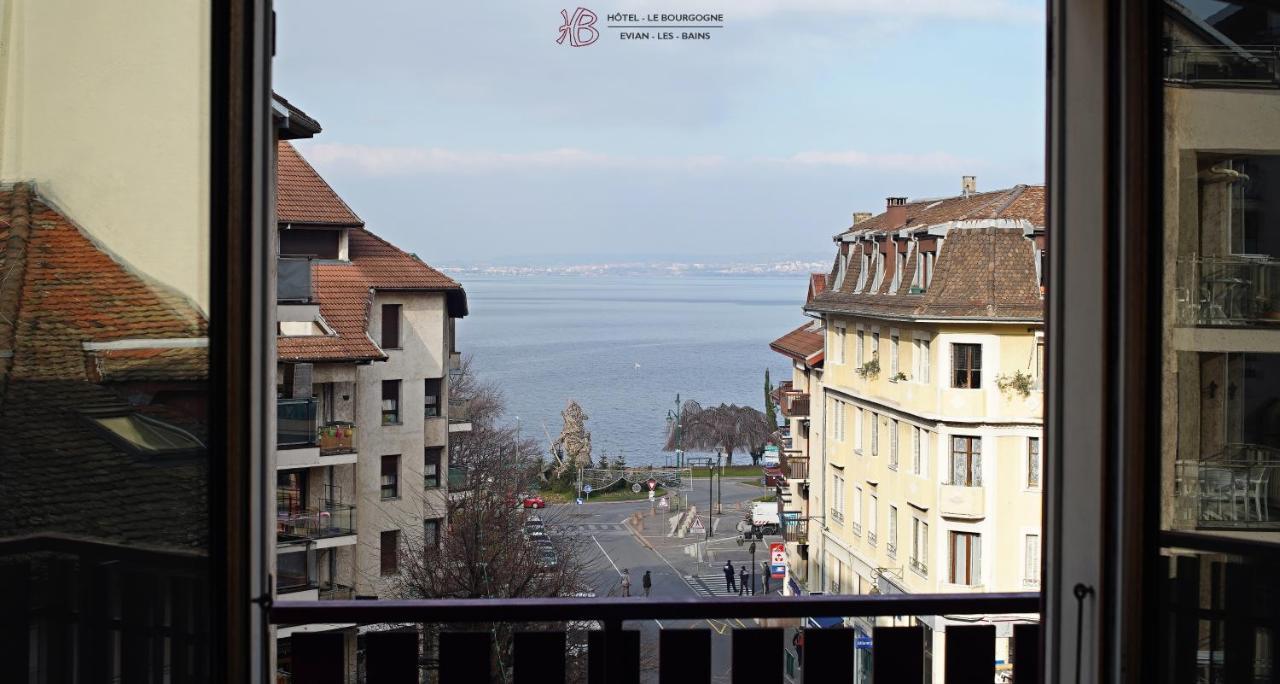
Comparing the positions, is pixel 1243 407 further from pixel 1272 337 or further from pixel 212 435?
pixel 212 435

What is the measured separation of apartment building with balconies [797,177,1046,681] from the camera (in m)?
14.9

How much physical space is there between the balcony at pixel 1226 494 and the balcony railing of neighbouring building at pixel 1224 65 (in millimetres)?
405

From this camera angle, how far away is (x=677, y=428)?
18.3 meters

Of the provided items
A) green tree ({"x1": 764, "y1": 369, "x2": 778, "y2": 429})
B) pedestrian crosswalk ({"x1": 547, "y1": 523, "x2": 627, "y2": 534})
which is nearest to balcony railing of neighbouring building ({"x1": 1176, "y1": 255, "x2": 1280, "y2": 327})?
pedestrian crosswalk ({"x1": 547, "y1": 523, "x2": 627, "y2": 534})

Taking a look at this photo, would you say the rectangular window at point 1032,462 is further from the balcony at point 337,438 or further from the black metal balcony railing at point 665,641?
the black metal balcony railing at point 665,641

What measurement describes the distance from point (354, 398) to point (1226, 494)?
15161 millimetres

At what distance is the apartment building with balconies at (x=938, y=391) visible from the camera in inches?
586

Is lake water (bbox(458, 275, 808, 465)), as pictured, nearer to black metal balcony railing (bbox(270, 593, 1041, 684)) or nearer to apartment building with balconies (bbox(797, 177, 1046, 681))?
apartment building with balconies (bbox(797, 177, 1046, 681))

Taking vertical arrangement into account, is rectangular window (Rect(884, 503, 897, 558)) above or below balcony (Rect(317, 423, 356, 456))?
below

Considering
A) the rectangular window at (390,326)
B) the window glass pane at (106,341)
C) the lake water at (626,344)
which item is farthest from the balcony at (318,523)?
the window glass pane at (106,341)

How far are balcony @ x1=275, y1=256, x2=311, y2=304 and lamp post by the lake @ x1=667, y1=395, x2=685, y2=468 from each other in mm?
6603

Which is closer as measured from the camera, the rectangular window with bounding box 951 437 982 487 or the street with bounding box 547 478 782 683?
the rectangular window with bounding box 951 437 982 487

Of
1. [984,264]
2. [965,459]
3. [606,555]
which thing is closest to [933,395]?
[965,459]

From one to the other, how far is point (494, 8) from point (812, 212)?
7807mm
